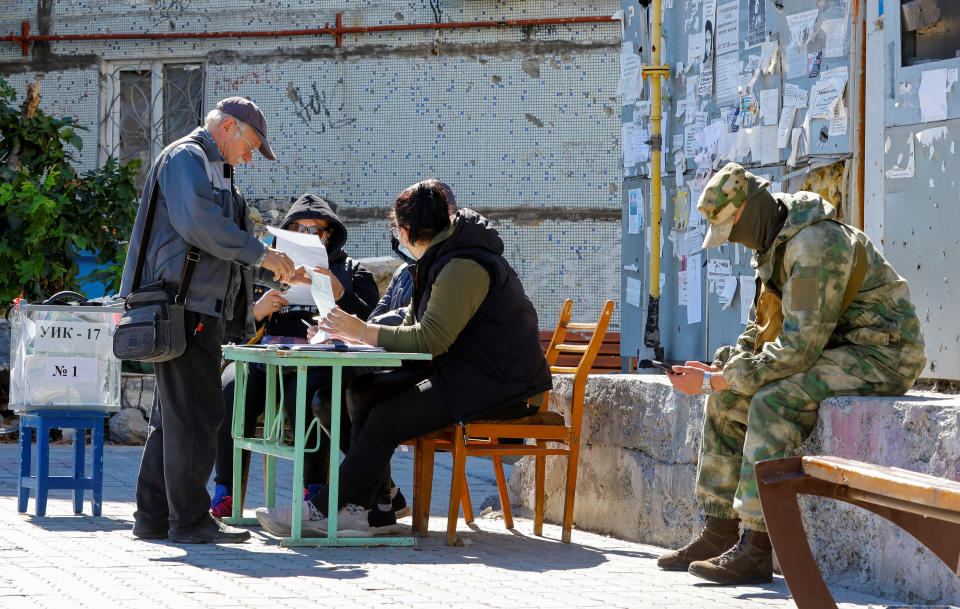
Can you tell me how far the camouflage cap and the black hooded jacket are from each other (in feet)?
7.82

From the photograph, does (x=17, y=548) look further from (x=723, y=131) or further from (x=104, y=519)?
(x=723, y=131)

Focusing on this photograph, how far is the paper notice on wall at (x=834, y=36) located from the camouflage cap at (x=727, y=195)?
72.8 inches

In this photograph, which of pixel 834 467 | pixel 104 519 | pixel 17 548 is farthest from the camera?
pixel 104 519

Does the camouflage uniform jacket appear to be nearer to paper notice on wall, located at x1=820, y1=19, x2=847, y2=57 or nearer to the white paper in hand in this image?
the white paper in hand

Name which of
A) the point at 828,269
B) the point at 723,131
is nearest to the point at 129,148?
the point at 723,131

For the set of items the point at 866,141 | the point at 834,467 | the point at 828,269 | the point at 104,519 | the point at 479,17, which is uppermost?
the point at 479,17

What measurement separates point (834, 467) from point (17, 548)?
10.4 ft

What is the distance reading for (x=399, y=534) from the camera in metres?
5.50

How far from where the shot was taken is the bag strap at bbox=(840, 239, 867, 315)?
14.5ft

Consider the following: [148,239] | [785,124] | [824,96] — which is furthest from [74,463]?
[824,96]

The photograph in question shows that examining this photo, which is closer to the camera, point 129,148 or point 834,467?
point 834,467

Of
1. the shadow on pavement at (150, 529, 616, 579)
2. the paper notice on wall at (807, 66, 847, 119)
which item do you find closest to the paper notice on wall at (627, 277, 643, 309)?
the paper notice on wall at (807, 66, 847, 119)

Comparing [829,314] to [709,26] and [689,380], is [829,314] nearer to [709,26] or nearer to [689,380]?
[689,380]

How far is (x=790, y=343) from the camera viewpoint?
4.36 meters
